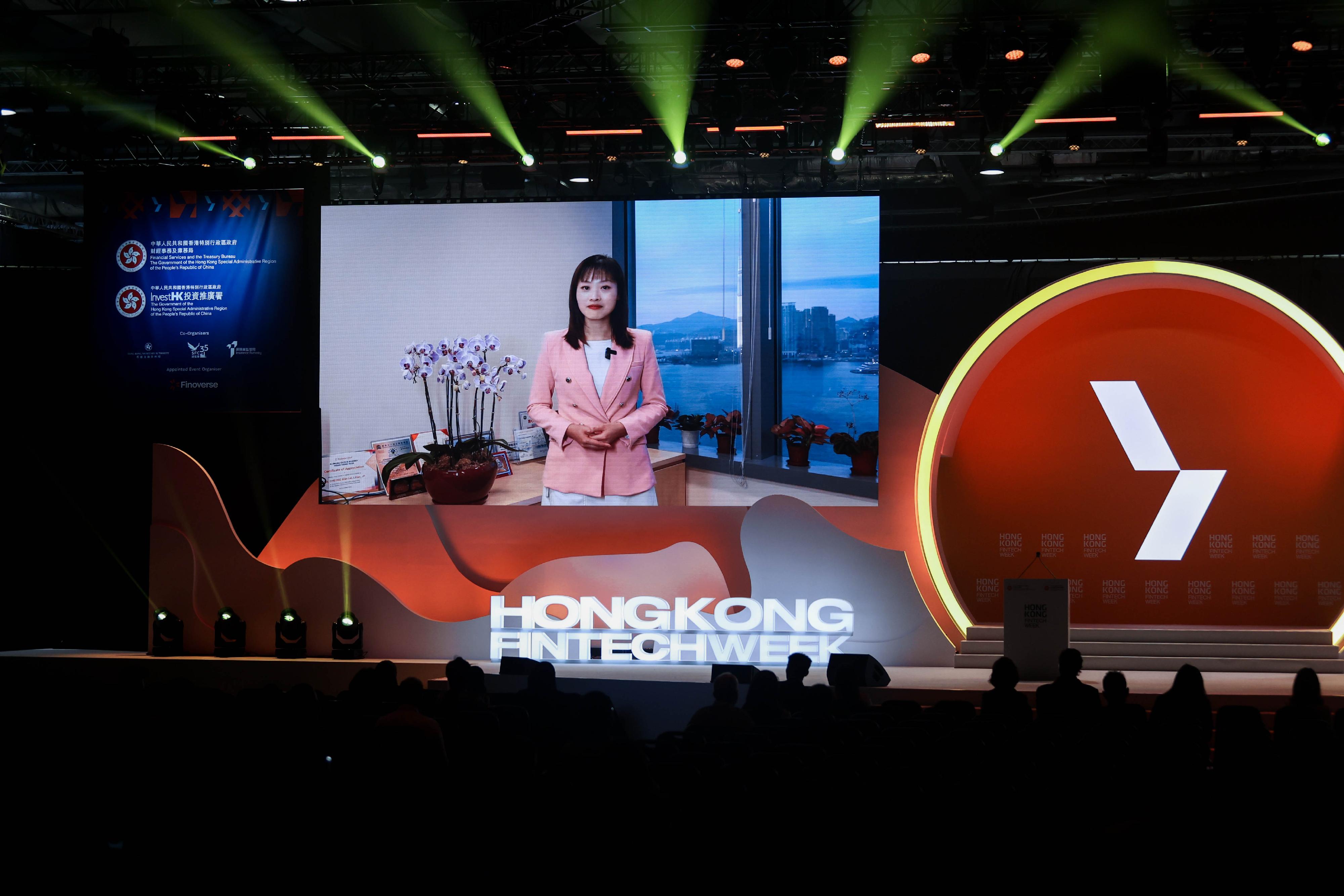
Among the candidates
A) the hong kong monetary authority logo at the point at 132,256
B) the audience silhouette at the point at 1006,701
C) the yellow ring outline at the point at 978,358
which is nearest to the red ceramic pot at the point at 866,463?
the yellow ring outline at the point at 978,358

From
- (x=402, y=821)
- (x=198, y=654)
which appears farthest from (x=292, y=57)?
(x=402, y=821)

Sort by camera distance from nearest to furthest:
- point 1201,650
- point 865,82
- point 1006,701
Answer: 1. point 1006,701
2. point 865,82
3. point 1201,650

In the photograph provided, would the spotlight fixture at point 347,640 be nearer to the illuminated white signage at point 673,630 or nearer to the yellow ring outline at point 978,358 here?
the illuminated white signage at point 673,630

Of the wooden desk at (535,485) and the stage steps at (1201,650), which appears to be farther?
the wooden desk at (535,485)

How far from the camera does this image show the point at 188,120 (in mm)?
9242

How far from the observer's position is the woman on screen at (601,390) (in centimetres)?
951

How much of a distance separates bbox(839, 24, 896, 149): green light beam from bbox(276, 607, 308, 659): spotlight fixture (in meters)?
6.93

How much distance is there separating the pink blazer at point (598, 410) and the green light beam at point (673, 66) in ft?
6.55

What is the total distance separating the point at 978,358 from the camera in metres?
9.75

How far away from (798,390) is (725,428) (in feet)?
2.59

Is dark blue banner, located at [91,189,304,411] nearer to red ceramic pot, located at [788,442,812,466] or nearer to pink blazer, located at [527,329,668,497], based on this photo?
pink blazer, located at [527,329,668,497]

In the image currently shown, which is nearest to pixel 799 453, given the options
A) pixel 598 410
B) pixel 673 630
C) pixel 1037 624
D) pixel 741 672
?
pixel 598 410

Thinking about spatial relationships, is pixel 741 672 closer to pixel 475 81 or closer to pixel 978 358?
pixel 978 358

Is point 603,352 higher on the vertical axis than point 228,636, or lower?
higher
